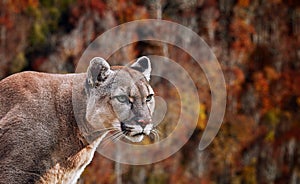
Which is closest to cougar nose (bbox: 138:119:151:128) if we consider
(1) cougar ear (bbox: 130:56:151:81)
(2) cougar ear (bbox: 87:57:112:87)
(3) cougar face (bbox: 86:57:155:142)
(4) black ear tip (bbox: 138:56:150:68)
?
(3) cougar face (bbox: 86:57:155:142)

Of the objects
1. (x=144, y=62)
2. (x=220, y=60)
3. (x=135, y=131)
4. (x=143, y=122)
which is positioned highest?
(x=144, y=62)

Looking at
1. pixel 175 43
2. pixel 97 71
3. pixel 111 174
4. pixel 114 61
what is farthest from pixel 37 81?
pixel 175 43

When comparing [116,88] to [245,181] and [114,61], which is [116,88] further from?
[245,181]

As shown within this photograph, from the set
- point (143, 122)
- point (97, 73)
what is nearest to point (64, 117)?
point (97, 73)

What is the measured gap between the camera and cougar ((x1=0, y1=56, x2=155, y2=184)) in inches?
396

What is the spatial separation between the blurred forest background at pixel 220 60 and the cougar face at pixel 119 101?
26.3 m

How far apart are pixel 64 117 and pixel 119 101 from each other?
0.73 meters

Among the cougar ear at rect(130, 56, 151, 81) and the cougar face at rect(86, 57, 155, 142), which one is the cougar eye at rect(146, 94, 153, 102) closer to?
the cougar face at rect(86, 57, 155, 142)

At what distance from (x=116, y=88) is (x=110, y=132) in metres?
0.98

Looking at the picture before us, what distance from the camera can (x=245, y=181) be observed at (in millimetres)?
48656

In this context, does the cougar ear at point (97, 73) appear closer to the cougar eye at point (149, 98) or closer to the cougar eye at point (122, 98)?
the cougar eye at point (122, 98)

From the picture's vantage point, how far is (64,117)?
34.6 feet

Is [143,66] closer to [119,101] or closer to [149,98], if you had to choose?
[149,98]

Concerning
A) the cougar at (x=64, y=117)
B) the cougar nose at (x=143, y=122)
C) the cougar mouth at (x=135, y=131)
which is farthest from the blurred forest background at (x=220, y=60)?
the cougar nose at (x=143, y=122)
